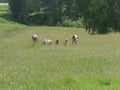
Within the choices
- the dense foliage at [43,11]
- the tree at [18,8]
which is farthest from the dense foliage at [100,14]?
the tree at [18,8]

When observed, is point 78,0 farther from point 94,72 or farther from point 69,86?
point 69,86

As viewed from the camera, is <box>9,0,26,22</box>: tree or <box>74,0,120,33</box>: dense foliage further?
<box>9,0,26,22</box>: tree

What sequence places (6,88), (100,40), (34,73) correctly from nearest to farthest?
(6,88) < (34,73) < (100,40)

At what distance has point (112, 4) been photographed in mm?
41281

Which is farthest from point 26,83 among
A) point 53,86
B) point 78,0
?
point 78,0

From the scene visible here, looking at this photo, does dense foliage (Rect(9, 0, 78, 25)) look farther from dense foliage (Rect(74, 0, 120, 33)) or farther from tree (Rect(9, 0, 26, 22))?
dense foliage (Rect(74, 0, 120, 33))

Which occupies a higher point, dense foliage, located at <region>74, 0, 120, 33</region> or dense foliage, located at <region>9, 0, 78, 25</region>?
dense foliage, located at <region>74, 0, 120, 33</region>

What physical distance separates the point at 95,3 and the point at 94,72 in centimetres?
2987

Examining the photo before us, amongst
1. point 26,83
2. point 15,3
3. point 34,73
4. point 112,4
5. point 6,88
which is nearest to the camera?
point 6,88

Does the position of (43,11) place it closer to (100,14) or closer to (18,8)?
(18,8)

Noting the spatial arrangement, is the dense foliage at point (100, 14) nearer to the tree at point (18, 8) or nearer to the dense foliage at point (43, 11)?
the dense foliage at point (43, 11)

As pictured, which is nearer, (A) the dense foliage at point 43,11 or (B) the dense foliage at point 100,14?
(B) the dense foliage at point 100,14

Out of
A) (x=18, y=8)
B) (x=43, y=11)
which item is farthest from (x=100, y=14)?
(x=43, y=11)

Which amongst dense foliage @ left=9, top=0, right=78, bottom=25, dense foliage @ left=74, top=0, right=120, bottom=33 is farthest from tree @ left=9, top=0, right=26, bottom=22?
dense foliage @ left=74, top=0, right=120, bottom=33
